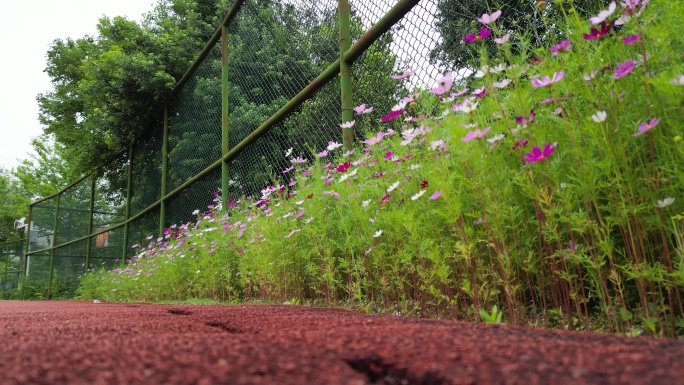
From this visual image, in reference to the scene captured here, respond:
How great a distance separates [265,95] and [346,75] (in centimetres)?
226

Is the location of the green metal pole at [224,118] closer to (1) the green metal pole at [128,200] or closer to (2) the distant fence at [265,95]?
(2) the distant fence at [265,95]

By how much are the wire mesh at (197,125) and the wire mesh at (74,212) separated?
6.96 meters

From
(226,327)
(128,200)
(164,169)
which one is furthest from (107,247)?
(226,327)

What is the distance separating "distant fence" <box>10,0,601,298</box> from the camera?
3.28m

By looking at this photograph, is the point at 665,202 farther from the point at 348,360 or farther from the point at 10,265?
the point at 10,265

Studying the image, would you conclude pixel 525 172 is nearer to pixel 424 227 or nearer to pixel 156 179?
pixel 424 227

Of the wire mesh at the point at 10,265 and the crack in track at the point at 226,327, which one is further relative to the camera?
the wire mesh at the point at 10,265

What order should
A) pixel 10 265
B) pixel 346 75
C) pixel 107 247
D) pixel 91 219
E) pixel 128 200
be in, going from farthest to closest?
pixel 10 265
pixel 91 219
pixel 107 247
pixel 128 200
pixel 346 75

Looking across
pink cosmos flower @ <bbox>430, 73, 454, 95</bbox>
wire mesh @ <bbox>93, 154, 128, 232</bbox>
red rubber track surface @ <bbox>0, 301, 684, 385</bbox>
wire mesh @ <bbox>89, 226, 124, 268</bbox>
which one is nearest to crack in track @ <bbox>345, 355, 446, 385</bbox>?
red rubber track surface @ <bbox>0, 301, 684, 385</bbox>

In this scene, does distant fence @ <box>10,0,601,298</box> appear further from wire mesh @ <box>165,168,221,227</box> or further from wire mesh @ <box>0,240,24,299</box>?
wire mesh @ <box>0,240,24,299</box>

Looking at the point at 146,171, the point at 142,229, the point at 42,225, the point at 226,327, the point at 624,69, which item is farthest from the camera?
the point at 42,225

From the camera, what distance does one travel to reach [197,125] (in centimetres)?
807

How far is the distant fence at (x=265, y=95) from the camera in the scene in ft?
10.8

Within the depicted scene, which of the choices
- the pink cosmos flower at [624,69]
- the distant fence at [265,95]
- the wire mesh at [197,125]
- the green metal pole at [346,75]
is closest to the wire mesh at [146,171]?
the distant fence at [265,95]
